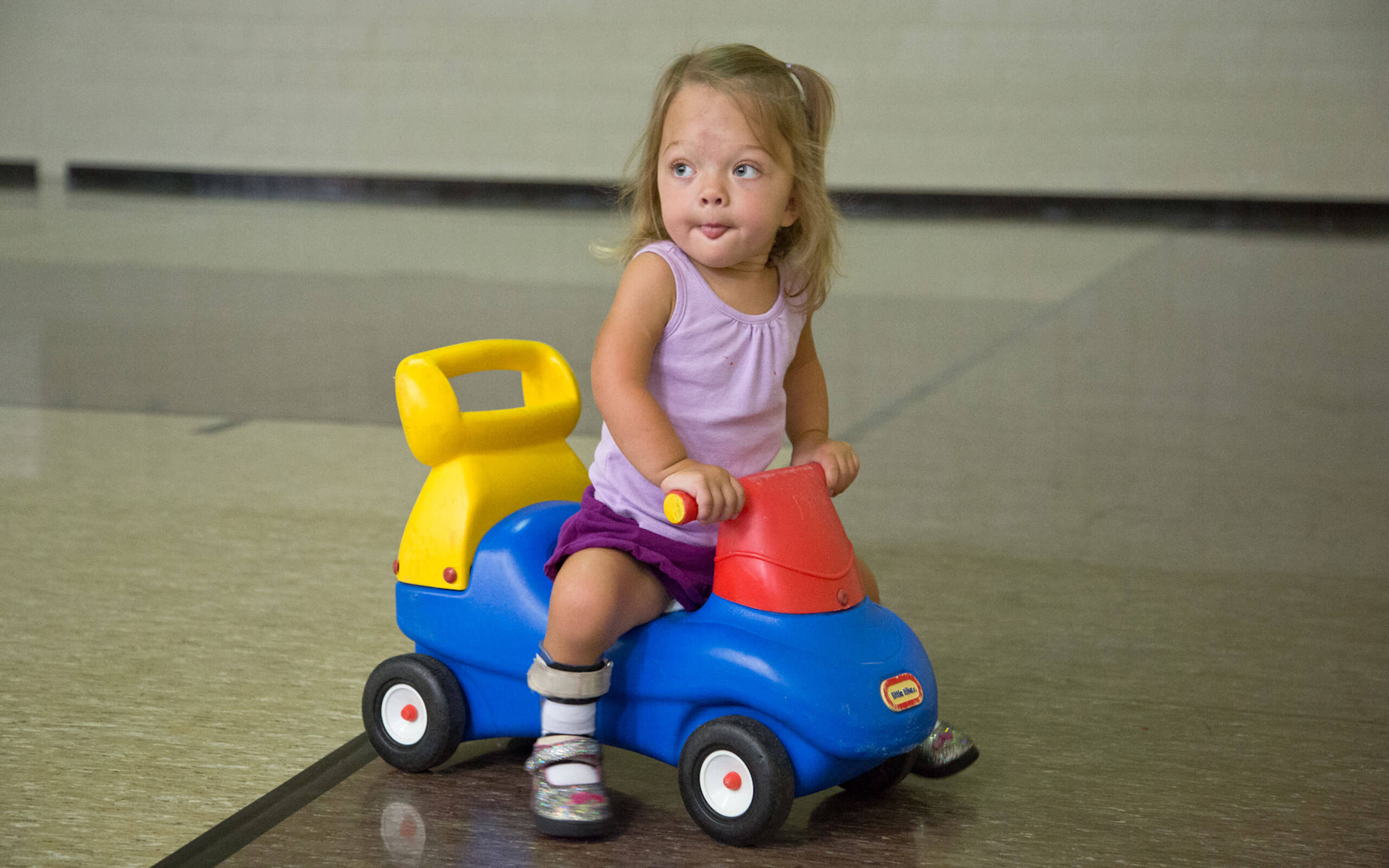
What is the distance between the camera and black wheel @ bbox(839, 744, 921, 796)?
65.5 inches

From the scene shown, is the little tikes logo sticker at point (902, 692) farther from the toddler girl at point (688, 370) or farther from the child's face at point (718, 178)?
the child's face at point (718, 178)

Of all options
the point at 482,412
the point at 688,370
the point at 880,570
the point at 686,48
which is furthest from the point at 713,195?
the point at 686,48

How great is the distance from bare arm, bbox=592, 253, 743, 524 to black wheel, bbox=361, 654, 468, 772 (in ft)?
1.22

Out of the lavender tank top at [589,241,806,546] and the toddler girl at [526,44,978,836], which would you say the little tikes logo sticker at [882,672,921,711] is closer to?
the toddler girl at [526,44,978,836]

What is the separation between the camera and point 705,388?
1635 mm

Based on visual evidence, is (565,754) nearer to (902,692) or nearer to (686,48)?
(902,692)

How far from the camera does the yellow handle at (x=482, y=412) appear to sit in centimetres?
168

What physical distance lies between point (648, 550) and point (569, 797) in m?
0.29

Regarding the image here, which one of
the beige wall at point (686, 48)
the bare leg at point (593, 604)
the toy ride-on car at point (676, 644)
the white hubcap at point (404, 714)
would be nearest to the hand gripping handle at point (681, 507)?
the toy ride-on car at point (676, 644)

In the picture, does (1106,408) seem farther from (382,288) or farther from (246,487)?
(382,288)

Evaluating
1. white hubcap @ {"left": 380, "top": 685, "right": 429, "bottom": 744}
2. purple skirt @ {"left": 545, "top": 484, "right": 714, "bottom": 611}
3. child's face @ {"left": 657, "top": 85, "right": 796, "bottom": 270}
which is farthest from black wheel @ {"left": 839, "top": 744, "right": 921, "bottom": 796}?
child's face @ {"left": 657, "top": 85, "right": 796, "bottom": 270}

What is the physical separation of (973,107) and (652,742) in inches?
405

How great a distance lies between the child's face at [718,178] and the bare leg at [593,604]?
1.23 feet

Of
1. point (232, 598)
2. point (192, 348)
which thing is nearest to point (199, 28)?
point (192, 348)
